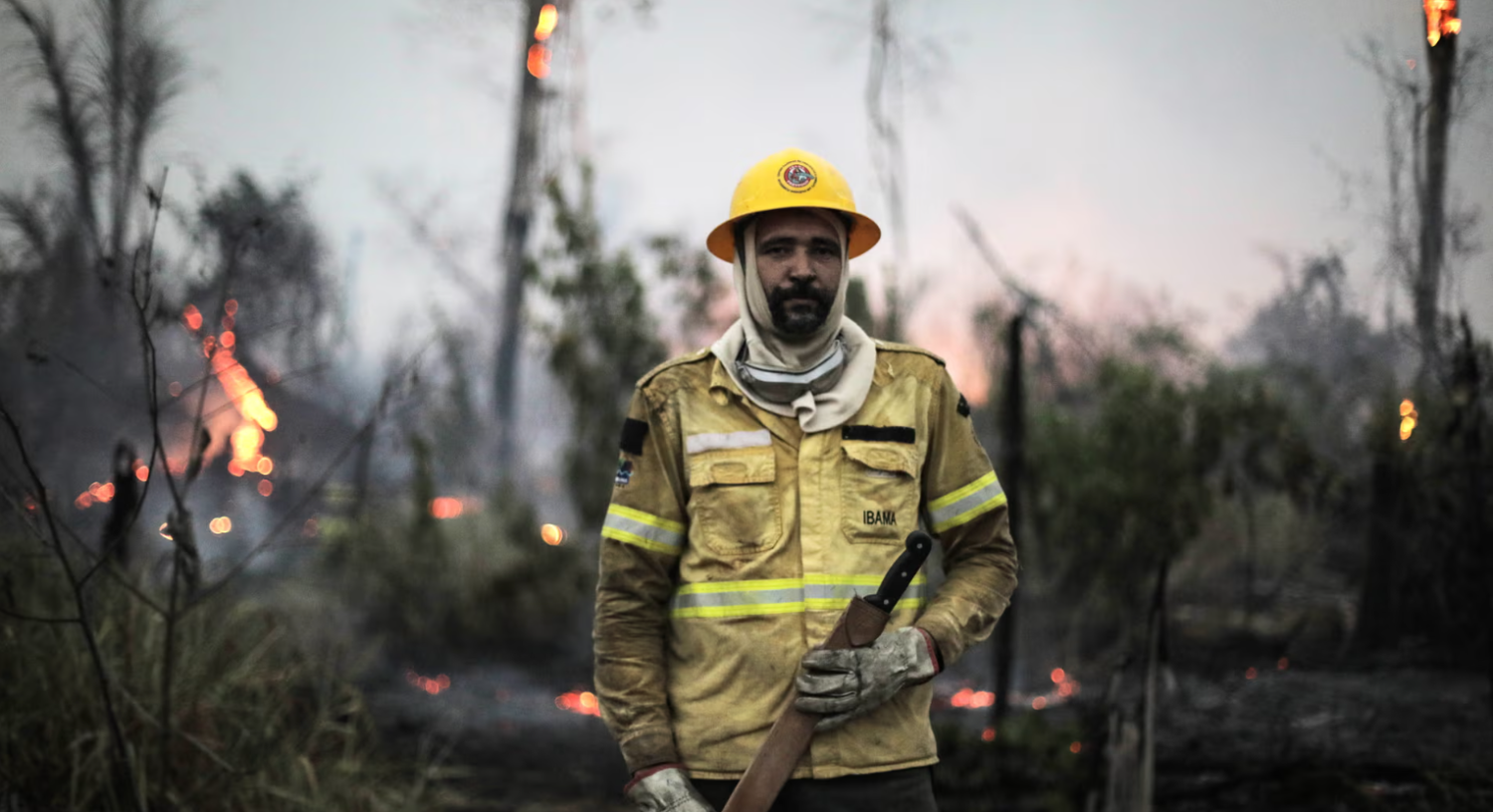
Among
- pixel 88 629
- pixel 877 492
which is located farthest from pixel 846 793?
pixel 88 629

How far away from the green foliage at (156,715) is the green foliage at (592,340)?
382cm

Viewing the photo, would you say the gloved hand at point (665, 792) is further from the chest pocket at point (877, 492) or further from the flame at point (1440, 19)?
the flame at point (1440, 19)

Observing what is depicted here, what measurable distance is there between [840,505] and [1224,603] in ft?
16.0

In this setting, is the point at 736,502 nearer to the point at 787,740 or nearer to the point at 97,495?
the point at 787,740

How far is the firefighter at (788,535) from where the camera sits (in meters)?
2.17

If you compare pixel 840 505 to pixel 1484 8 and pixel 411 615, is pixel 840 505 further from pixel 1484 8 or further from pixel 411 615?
pixel 411 615

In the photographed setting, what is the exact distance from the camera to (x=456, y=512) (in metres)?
9.71

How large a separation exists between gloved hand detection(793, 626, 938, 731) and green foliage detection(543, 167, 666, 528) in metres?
6.46

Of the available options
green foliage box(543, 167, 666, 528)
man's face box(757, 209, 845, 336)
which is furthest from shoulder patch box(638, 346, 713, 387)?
green foliage box(543, 167, 666, 528)

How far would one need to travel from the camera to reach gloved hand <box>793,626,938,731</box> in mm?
2068

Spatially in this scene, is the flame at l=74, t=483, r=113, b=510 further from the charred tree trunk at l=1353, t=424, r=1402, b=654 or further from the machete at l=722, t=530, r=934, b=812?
the charred tree trunk at l=1353, t=424, r=1402, b=654

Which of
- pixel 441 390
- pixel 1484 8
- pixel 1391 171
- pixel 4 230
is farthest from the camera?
pixel 441 390

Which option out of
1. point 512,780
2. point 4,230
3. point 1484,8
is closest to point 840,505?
point 1484,8

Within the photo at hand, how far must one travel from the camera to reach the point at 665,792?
6.98ft
